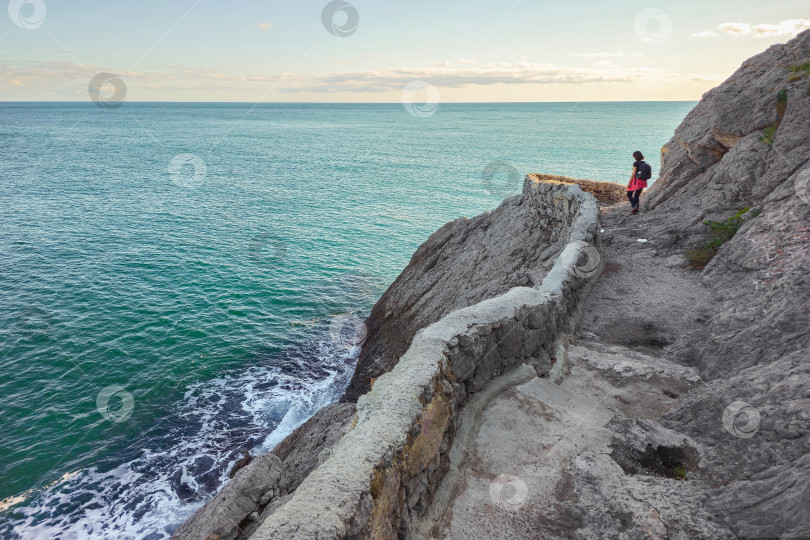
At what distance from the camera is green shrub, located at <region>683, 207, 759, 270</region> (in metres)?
13.0

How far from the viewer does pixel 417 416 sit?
20.0ft

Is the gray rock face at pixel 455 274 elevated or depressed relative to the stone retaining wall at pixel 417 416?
depressed

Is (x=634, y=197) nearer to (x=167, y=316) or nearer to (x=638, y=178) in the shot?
(x=638, y=178)

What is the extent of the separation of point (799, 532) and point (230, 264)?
106 feet

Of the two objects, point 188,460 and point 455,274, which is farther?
point 455,274
